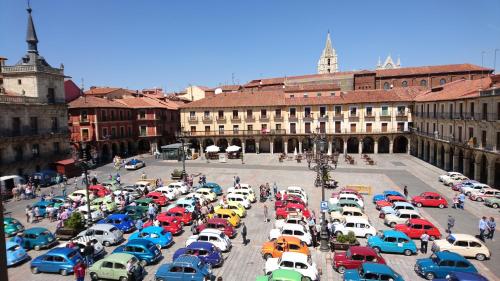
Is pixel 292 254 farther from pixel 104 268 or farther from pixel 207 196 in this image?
pixel 207 196

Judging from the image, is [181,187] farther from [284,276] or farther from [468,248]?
[468,248]

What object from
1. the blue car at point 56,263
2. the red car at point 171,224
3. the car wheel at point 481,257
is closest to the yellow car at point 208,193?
the red car at point 171,224

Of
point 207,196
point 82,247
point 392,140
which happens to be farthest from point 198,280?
point 392,140

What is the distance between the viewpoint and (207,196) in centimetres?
3169

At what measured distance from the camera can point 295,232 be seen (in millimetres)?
21047

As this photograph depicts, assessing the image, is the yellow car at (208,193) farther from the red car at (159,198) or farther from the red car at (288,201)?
the red car at (288,201)

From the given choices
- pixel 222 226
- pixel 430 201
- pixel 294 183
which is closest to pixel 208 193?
pixel 222 226

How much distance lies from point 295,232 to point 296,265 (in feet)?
15.0

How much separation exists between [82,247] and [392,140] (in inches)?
1967

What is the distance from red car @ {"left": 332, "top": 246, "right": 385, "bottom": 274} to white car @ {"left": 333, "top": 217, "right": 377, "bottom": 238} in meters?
4.44

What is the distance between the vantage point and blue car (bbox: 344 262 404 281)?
1539 cm

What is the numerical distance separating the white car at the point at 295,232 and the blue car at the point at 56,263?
35.5 ft

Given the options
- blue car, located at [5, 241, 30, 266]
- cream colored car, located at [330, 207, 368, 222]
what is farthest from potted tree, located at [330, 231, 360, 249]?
blue car, located at [5, 241, 30, 266]

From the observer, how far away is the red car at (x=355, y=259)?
56.6 feet
